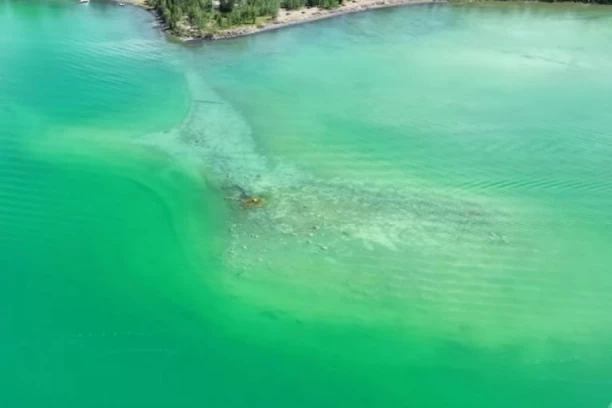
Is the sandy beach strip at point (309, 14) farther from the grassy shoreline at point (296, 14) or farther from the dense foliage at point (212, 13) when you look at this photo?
the dense foliage at point (212, 13)

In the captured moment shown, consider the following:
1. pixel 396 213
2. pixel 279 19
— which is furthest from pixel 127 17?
pixel 396 213

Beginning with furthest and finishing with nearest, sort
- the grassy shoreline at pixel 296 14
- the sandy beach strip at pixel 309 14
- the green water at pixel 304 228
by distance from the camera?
the sandy beach strip at pixel 309 14 < the grassy shoreline at pixel 296 14 < the green water at pixel 304 228

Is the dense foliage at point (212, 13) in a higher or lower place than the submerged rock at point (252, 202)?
higher

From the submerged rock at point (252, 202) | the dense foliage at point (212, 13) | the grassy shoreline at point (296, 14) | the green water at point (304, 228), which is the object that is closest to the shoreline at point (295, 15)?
the grassy shoreline at point (296, 14)

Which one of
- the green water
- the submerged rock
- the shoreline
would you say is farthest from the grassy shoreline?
the submerged rock

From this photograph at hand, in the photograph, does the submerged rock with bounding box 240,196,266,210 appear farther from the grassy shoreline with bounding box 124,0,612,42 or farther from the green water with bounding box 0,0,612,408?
the grassy shoreline with bounding box 124,0,612,42

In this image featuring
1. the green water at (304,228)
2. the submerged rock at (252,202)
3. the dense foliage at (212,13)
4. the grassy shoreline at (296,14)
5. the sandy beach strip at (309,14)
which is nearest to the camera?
the green water at (304,228)
